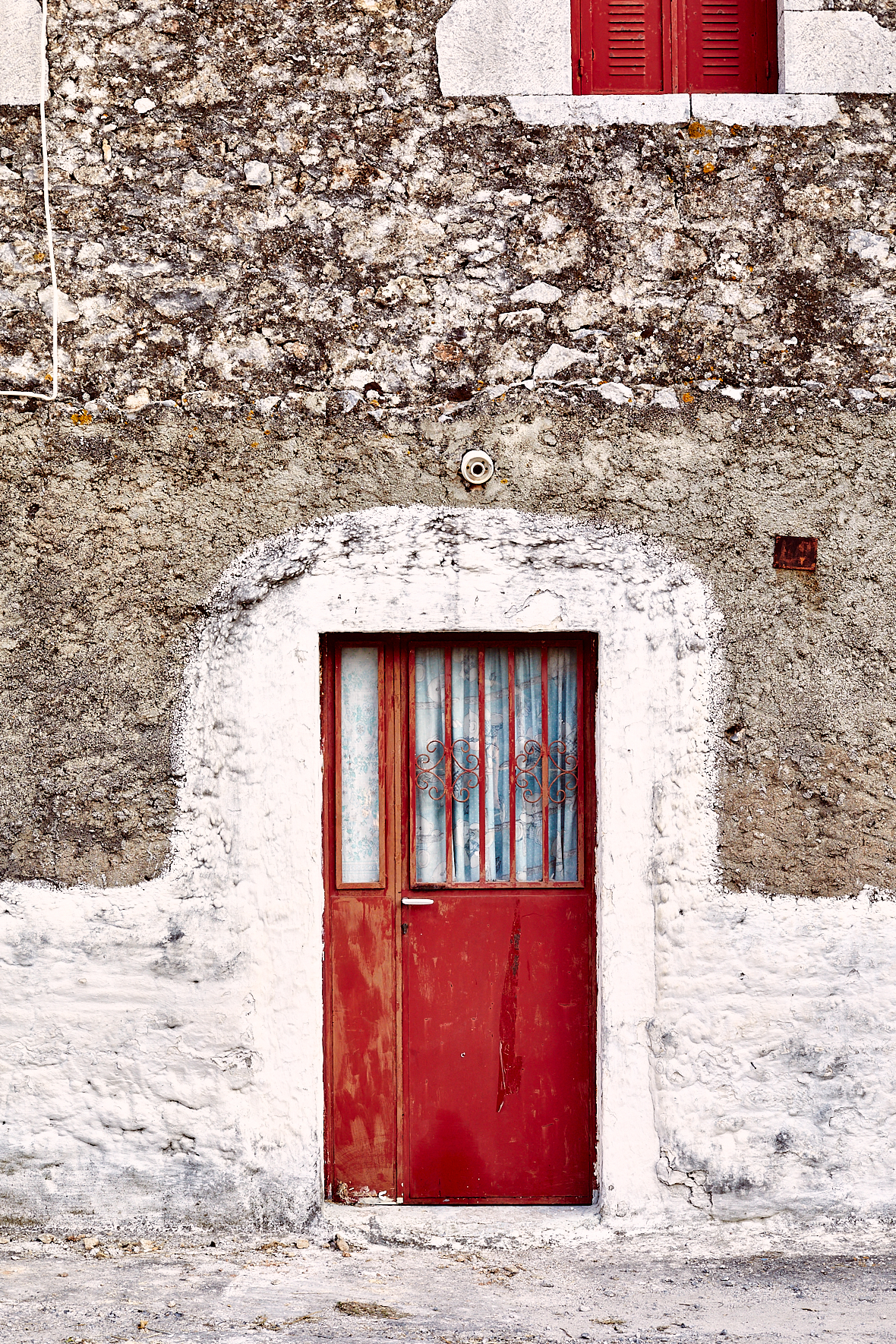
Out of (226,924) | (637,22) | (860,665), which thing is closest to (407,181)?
(637,22)

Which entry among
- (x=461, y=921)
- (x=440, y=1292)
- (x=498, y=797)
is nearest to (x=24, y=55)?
(x=498, y=797)

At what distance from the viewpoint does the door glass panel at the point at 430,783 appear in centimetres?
381

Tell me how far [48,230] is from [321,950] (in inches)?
103

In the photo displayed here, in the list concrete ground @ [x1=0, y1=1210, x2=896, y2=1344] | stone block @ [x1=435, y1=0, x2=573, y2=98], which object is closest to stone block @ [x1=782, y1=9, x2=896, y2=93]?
stone block @ [x1=435, y1=0, x2=573, y2=98]

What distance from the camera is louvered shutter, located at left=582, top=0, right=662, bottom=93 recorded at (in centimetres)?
381

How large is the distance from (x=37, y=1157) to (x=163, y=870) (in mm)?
1032

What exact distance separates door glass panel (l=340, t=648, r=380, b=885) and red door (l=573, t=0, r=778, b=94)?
221 centimetres

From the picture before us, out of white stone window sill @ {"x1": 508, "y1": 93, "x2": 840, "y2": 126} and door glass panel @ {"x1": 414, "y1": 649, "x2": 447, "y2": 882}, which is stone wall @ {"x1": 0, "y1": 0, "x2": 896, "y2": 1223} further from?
door glass panel @ {"x1": 414, "y1": 649, "x2": 447, "y2": 882}

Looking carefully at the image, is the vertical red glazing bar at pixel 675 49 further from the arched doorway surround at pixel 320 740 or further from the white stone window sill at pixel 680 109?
the arched doorway surround at pixel 320 740

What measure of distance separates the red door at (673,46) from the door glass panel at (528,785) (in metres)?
2.19

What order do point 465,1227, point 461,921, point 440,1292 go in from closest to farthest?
point 440,1292, point 465,1227, point 461,921

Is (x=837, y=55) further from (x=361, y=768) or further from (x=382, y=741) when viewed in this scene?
(x=361, y=768)

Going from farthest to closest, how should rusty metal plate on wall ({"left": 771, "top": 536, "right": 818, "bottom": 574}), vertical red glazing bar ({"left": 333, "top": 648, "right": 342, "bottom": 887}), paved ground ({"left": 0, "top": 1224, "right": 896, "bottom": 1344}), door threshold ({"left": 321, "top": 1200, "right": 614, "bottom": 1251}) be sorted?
vertical red glazing bar ({"left": 333, "top": 648, "right": 342, "bottom": 887}) → rusty metal plate on wall ({"left": 771, "top": 536, "right": 818, "bottom": 574}) → door threshold ({"left": 321, "top": 1200, "right": 614, "bottom": 1251}) → paved ground ({"left": 0, "top": 1224, "right": 896, "bottom": 1344})

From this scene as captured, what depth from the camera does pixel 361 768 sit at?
3805 mm
